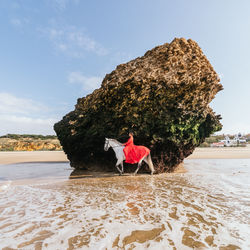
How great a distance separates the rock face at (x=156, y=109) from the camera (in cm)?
838

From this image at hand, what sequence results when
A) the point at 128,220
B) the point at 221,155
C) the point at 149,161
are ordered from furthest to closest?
the point at 221,155 < the point at 149,161 < the point at 128,220

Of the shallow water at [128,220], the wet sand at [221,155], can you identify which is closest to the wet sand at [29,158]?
the shallow water at [128,220]

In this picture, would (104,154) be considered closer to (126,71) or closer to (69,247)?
(126,71)

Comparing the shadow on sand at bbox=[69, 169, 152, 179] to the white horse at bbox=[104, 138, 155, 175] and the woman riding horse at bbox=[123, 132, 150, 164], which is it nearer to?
the white horse at bbox=[104, 138, 155, 175]

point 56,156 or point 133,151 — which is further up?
point 133,151

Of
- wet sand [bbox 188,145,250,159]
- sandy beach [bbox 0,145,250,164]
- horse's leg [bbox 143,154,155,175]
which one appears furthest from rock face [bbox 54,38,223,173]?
wet sand [bbox 188,145,250,159]

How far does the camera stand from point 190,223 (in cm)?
291

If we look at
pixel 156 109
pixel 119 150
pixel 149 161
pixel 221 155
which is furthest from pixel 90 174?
pixel 221 155

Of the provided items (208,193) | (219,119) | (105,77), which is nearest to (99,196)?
(208,193)

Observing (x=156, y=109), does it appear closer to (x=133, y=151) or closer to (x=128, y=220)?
(x=133, y=151)

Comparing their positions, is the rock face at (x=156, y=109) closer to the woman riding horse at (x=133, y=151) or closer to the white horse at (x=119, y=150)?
the white horse at (x=119, y=150)

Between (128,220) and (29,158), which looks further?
(29,158)

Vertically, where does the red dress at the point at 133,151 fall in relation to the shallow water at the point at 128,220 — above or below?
above

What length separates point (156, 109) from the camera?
845 cm
